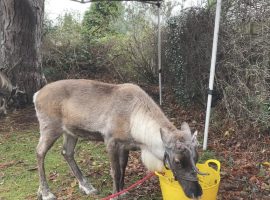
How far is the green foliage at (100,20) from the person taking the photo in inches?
492

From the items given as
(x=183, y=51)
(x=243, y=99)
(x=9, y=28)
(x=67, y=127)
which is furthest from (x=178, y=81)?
(x=67, y=127)

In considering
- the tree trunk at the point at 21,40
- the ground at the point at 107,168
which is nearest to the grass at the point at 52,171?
the ground at the point at 107,168

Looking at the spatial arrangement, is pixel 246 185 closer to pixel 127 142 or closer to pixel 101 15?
pixel 127 142

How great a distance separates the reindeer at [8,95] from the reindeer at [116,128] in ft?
10.8

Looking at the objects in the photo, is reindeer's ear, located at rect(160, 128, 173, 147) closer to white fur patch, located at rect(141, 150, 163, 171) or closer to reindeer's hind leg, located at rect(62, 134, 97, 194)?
white fur patch, located at rect(141, 150, 163, 171)

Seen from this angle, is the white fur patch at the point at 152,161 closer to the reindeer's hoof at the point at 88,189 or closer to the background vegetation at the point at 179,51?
the reindeer's hoof at the point at 88,189

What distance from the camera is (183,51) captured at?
8742mm

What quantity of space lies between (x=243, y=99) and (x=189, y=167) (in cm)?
301

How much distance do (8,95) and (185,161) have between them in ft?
18.4

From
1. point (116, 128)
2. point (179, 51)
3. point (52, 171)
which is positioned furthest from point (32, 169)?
point (179, 51)

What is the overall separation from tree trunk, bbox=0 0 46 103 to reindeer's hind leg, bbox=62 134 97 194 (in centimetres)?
436

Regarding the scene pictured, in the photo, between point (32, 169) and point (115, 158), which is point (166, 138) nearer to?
point (115, 158)

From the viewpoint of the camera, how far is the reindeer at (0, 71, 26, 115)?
26.7 feet

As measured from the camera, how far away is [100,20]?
13.1m
